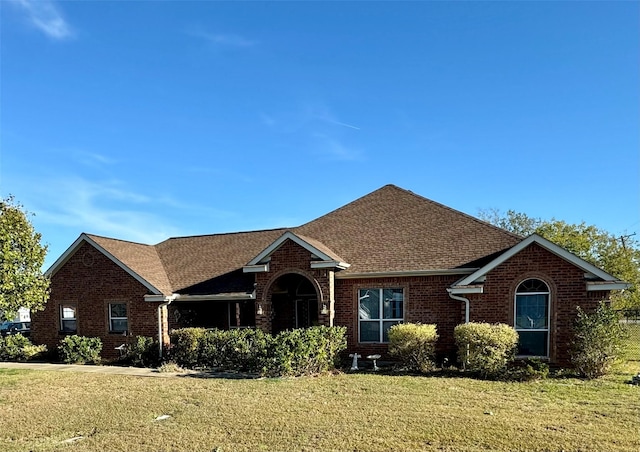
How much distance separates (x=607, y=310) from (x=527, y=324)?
2.12m

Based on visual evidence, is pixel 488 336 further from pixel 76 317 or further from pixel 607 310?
pixel 76 317

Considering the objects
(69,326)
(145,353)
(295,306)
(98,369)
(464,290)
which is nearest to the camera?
(464,290)

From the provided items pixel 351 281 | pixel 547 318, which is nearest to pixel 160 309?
Result: pixel 351 281

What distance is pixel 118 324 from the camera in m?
17.3

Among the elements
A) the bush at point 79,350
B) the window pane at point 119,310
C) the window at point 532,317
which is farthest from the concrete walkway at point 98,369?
the window at point 532,317

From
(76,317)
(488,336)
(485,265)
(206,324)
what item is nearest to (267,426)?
(488,336)

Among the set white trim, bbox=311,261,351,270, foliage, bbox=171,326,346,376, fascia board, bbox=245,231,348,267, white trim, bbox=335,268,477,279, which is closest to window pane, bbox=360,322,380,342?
foliage, bbox=171,326,346,376

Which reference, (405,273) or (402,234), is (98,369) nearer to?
(405,273)

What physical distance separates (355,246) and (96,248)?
10.6m

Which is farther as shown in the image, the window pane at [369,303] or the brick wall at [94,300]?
the brick wall at [94,300]

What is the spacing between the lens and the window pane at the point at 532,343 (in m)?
12.8

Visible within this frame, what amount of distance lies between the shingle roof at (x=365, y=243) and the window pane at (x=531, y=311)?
1898 mm

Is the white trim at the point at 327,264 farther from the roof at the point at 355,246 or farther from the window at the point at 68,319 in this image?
the window at the point at 68,319

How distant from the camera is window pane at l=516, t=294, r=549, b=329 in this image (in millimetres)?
12797
